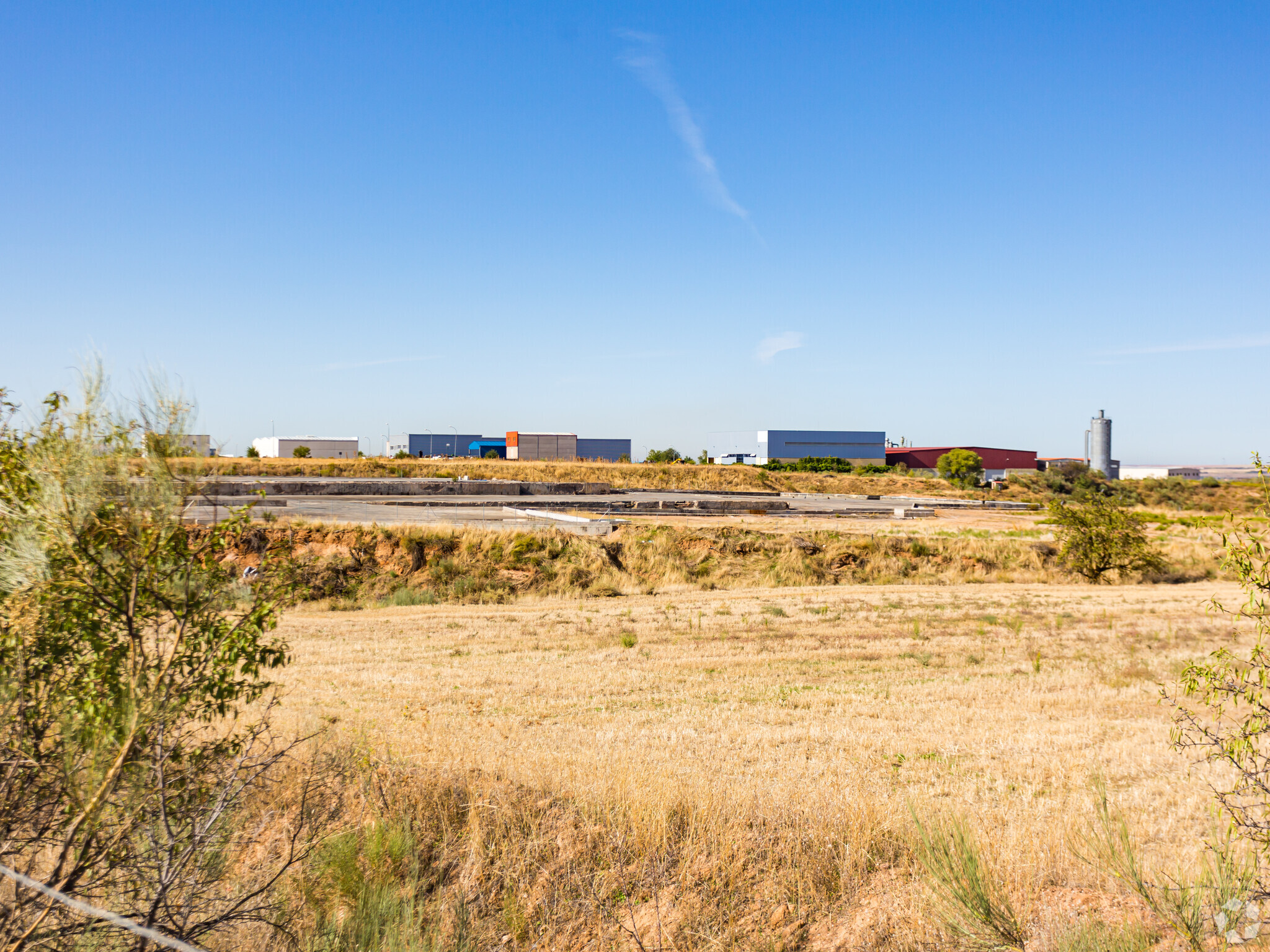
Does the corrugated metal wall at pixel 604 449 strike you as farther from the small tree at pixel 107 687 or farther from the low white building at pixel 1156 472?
the small tree at pixel 107 687

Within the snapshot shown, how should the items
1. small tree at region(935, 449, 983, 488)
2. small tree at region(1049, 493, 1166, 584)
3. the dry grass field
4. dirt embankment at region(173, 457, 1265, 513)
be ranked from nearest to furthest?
the dry grass field → small tree at region(1049, 493, 1166, 584) → dirt embankment at region(173, 457, 1265, 513) → small tree at region(935, 449, 983, 488)

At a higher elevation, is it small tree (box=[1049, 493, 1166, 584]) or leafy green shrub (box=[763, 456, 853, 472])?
leafy green shrub (box=[763, 456, 853, 472])

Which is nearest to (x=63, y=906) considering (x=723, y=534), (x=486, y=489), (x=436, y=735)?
(x=436, y=735)

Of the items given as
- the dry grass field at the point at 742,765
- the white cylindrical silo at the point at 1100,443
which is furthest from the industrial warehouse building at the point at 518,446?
the dry grass field at the point at 742,765

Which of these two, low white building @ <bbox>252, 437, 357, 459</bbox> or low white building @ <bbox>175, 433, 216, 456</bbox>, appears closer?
low white building @ <bbox>175, 433, 216, 456</bbox>

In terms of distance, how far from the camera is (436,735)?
26.7ft

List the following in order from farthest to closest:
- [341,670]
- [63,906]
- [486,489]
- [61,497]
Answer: [486,489]
[341,670]
[61,497]
[63,906]

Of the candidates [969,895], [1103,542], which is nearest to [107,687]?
[969,895]

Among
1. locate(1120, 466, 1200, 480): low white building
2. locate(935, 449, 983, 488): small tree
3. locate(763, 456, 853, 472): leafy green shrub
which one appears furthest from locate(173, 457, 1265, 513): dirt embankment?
locate(1120, 466, 1200, 480): low white building

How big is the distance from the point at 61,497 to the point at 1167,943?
6.29m

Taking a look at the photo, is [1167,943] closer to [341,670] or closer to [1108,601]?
[341,670]

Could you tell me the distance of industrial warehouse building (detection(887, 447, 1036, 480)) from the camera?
118 meters

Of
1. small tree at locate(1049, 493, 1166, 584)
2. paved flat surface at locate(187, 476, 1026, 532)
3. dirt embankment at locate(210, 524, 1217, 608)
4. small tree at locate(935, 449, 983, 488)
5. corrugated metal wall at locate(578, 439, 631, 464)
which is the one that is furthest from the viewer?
corrugated metal wall at locate(578, 439, 631, 464)

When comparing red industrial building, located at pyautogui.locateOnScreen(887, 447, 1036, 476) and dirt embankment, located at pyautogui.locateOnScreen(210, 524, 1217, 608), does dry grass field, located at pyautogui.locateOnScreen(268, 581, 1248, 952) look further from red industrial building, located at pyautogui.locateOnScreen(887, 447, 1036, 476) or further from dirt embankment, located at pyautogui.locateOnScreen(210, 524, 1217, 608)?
red industrial building, located at pyautogui.locateOnScreen(887, 447, 1036, 476)
